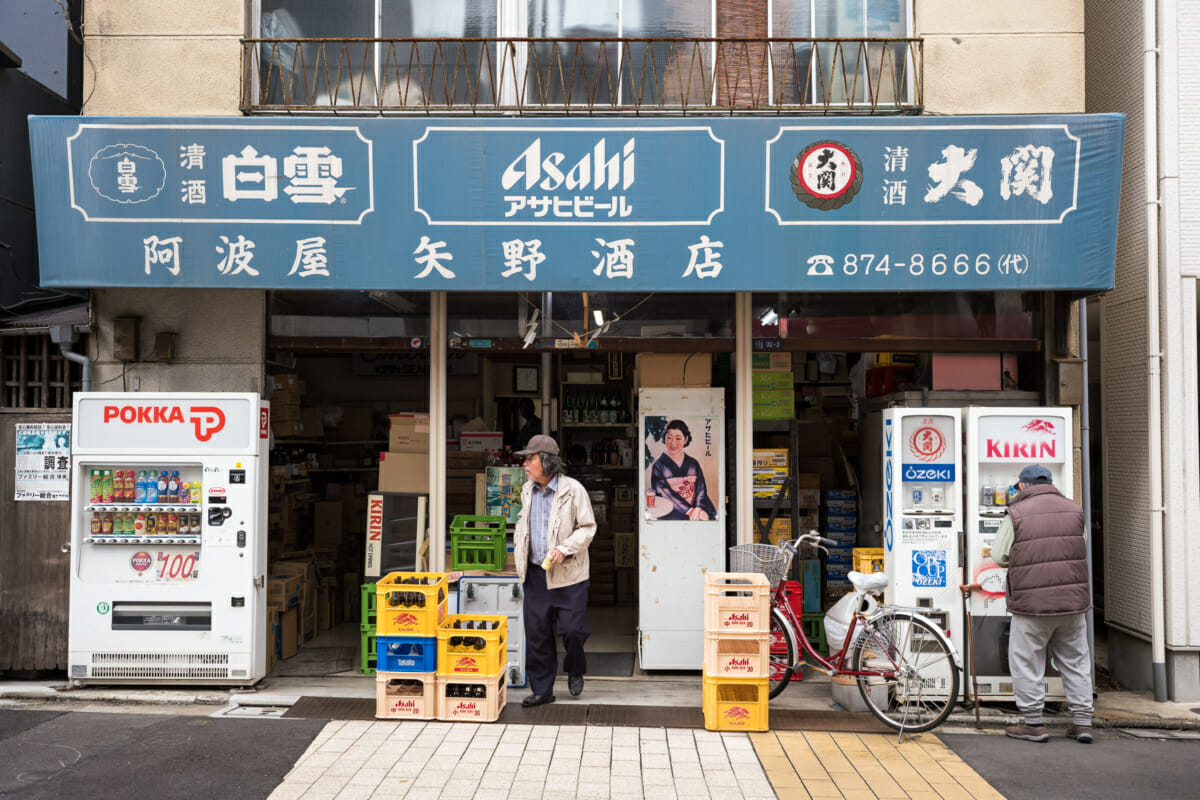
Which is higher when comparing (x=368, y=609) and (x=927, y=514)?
(x=927, y=514)

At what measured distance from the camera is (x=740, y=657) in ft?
21.8

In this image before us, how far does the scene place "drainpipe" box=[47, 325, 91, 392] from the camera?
25.7 feet

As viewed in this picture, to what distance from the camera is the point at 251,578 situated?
7426mm

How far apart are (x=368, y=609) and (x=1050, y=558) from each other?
5.56 metres

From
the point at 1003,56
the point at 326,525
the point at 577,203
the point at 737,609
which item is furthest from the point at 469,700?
the point at 1003,56

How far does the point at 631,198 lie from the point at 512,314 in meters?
1.77

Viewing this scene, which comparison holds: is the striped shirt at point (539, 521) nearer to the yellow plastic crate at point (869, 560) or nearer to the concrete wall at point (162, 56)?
the yellow plastic crate at point (869, 560)

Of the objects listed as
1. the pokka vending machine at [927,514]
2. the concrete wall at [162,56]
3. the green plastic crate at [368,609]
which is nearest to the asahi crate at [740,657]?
the pokka vending machine at [927,514]

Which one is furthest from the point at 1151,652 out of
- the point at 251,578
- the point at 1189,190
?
the point at 251,578

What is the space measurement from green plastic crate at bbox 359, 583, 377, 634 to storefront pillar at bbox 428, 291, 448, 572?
0.59 metres

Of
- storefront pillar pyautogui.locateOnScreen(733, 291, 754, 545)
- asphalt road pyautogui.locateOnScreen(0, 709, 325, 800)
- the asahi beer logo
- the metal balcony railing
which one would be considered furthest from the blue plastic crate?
the metal balcony railing

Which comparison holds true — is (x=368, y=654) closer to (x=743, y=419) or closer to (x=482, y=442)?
(x=482, y=442)

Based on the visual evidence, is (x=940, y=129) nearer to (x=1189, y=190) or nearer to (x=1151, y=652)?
(x=1189, y=190)

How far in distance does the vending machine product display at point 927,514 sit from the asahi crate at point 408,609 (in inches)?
146
